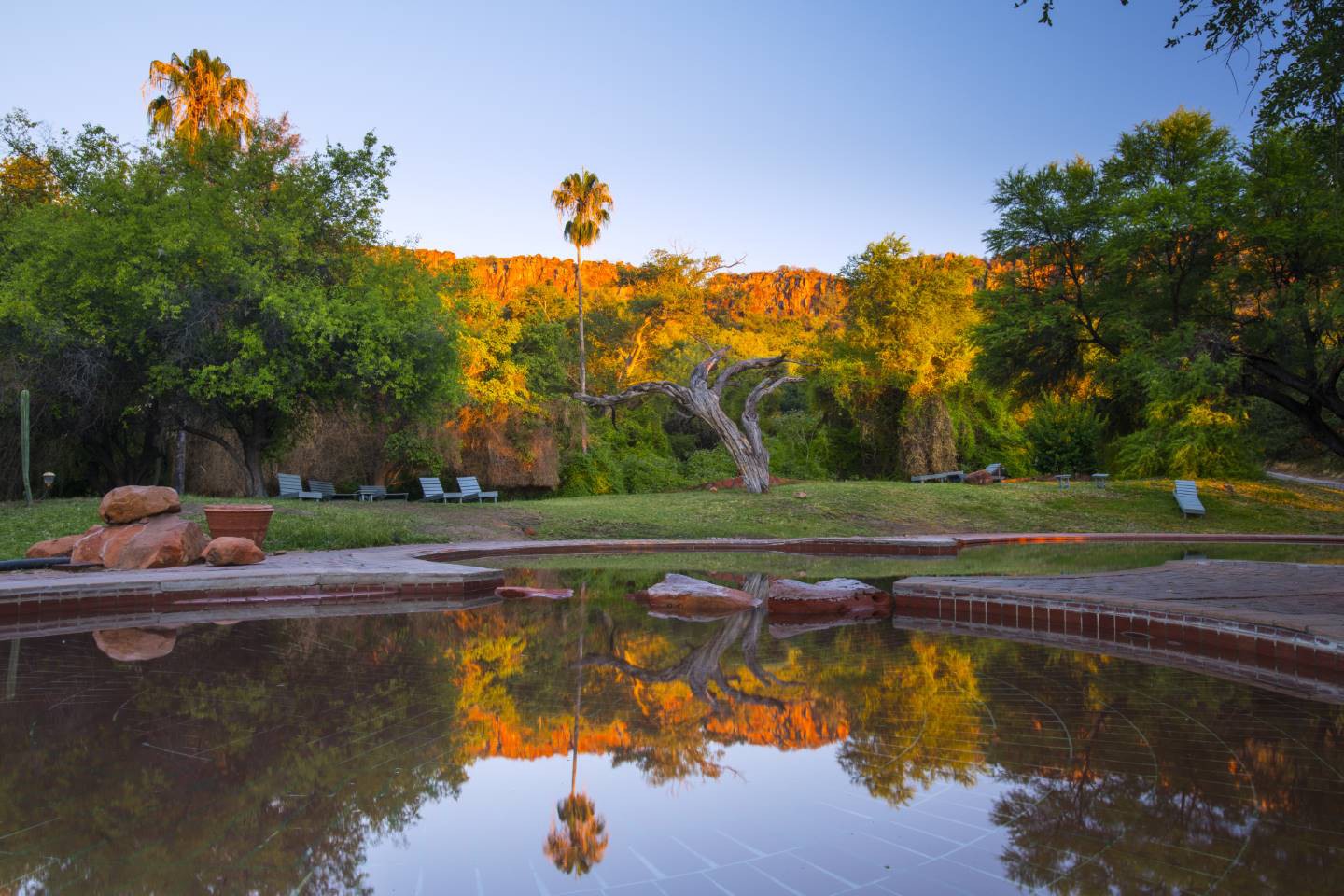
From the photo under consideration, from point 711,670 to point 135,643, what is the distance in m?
3.76

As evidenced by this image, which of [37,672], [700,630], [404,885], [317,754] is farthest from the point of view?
[700,630]

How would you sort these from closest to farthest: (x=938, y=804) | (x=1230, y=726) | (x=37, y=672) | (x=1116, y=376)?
(x=938, y=804), (x=1230, y=726), (x=37, y=672), (x=1116, y=376)

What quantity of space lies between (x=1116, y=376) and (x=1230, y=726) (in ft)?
39.5

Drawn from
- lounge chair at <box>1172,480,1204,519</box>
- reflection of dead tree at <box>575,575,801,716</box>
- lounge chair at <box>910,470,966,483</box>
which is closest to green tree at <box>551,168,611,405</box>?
lounge chair at <box>910,470,966,483</box>

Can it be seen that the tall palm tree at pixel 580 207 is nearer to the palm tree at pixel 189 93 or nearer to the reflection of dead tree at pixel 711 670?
the palm tree at pixel 189 93

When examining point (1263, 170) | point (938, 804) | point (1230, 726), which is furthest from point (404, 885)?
point (1263, 170)

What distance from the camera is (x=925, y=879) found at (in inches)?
93.0

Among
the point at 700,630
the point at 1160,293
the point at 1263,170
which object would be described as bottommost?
the point at 700,630

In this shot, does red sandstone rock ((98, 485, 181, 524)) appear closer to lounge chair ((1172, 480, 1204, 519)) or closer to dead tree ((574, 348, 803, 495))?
dead tree ((574, 348, 803, 495))

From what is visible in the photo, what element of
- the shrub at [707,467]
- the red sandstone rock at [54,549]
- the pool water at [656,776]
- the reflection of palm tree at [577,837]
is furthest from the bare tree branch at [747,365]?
the reflection of palm tree at [577,837]

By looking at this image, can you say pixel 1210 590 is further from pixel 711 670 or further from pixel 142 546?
pixel 142 546

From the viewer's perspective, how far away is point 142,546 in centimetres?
849

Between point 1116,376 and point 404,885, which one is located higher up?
point 1116,376

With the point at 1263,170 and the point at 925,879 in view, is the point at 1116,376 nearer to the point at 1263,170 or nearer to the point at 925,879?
A: the point at 1263,170
